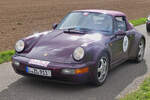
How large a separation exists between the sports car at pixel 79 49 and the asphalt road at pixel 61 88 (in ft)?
0.74

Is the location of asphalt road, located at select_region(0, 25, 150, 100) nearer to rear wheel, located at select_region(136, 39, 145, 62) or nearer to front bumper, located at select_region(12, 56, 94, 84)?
front bumper, located at select_region(12, 56, 94, 84)

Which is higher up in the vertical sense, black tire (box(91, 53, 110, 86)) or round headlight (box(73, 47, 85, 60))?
round headlight (box(73, 47, 85, 60))

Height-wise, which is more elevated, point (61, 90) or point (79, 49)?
point (79, 49)

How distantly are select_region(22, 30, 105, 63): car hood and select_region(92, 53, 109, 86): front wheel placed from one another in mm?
370

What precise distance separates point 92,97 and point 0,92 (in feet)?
5.01

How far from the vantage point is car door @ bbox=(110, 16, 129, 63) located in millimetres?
5621

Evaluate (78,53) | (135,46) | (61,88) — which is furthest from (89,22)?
(61,88)

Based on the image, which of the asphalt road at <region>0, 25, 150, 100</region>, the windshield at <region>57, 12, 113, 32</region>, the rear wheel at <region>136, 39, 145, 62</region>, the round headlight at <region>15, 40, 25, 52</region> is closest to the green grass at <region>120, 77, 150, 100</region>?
the asphalt road at <region>0, 25, 150, 100</region>

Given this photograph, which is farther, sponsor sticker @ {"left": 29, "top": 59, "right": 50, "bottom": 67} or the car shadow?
sponsor sticker @ {"left": 29, "top": 59, "right": 50, "bottom": 67}

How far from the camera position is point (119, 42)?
5.82m

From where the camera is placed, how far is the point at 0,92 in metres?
4.66

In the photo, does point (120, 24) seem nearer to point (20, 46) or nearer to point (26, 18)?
point (20, 46)

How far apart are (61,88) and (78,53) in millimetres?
722

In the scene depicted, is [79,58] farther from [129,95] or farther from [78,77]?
[129,95]
